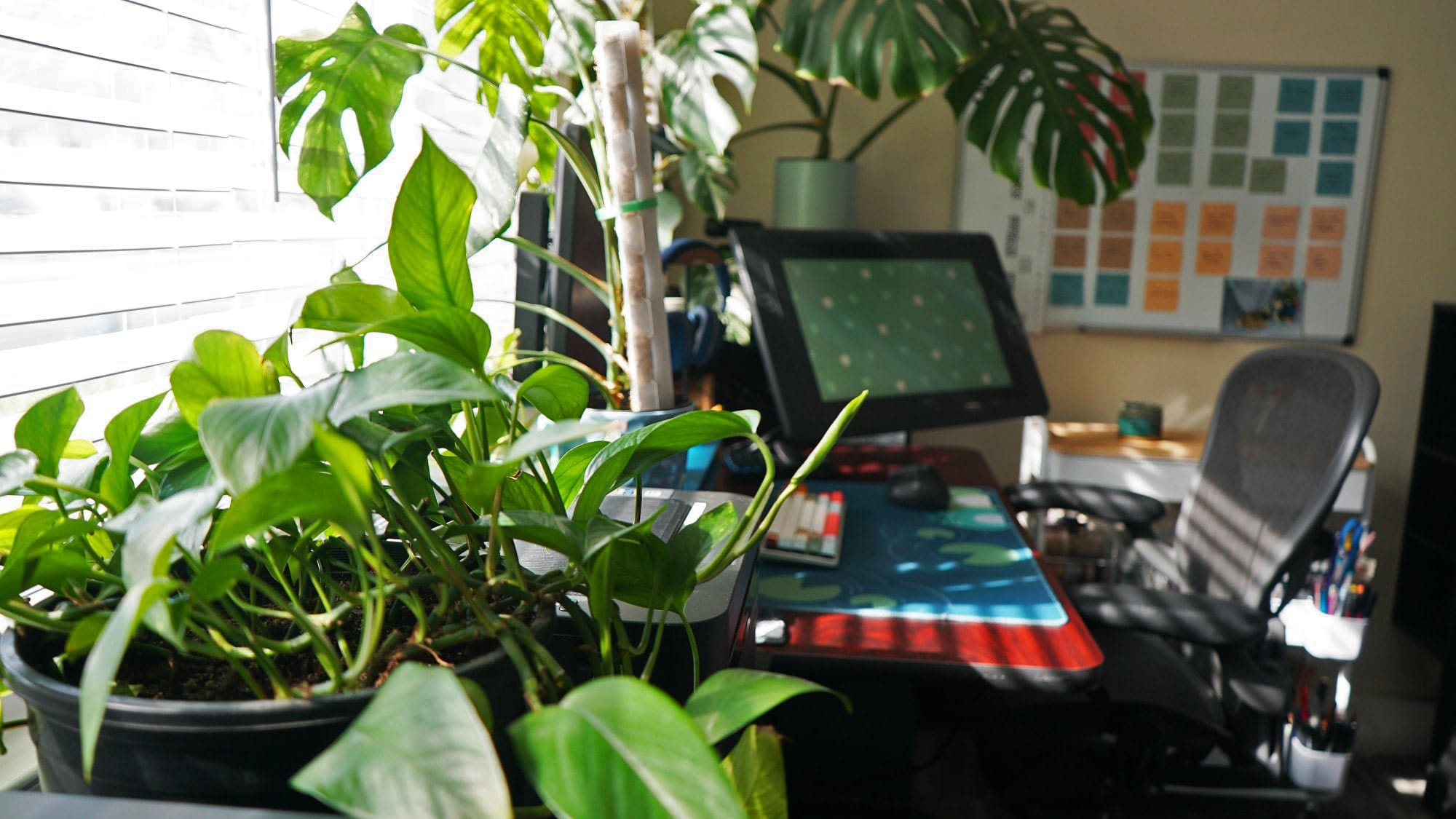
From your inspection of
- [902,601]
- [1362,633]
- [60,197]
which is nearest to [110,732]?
[60,197]

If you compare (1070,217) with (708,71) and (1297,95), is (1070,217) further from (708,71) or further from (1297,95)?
(708,71)

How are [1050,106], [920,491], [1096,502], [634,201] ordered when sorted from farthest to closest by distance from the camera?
[1050,106] < [1096,502] < [920,491] < [634,201]

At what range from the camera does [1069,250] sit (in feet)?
9.14

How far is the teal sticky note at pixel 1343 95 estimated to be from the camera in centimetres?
265

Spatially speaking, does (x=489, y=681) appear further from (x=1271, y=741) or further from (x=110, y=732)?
(x=1271, y=741)

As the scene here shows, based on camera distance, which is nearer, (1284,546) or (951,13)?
(1284,546)

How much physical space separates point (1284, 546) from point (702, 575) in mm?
1365

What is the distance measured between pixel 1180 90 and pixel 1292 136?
33 centimetres

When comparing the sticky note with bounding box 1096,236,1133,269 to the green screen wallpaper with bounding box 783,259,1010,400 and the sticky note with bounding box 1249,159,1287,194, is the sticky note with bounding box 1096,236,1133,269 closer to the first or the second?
the sticky note with bounding box 1249,159,1287,194

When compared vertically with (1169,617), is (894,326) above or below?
above

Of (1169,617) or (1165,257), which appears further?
(1165,257)

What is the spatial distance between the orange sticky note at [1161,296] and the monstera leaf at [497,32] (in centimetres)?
215

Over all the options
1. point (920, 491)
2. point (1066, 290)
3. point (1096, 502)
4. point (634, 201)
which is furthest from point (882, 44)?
point (1066, 290)

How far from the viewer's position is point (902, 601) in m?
1.17
